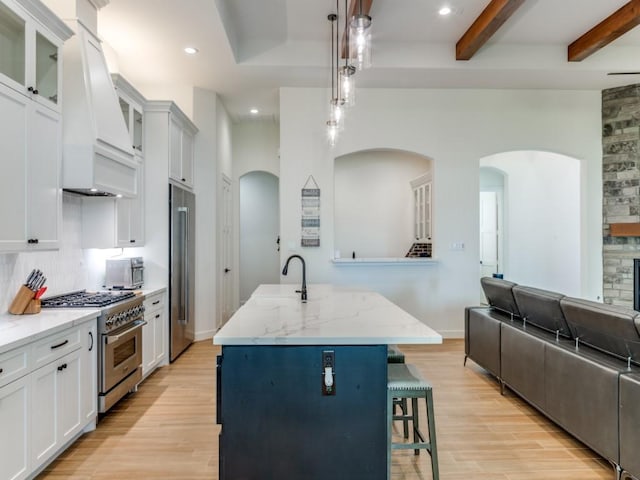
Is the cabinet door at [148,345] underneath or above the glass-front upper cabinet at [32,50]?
underneath

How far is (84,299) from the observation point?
9.92 feet

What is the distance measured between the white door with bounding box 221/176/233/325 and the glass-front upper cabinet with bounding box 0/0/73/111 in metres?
3.38

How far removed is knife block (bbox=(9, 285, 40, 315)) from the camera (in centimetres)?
256

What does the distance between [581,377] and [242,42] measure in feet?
15.1

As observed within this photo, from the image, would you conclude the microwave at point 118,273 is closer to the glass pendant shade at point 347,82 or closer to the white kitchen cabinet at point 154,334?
the white kitchen cabinet at point 154,334

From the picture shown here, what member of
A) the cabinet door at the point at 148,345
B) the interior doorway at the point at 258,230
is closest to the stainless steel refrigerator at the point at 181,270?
the cabinet door at the point at 148,345

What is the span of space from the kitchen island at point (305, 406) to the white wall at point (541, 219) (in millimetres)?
5866

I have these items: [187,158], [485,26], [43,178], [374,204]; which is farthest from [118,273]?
[374,204]

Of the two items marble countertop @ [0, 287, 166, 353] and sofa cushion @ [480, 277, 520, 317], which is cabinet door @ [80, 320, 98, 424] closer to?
marble countertop @ [0, 287, 166, 353]

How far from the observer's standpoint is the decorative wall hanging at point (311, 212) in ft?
17.3

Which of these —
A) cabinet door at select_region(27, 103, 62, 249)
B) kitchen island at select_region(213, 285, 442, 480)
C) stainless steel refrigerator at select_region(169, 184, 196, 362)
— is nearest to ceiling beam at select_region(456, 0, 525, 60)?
kitchen island at select_region(213, 285, 442, 480)

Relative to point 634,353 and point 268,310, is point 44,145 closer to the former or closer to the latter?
point 268,310

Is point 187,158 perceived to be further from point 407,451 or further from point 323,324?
point 407,451

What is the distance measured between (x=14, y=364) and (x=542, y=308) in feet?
10.9
